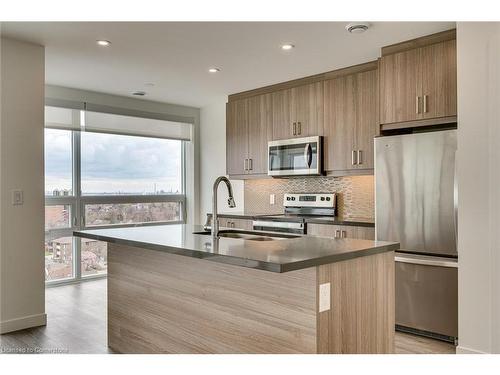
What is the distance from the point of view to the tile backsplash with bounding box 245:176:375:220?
4730 mm

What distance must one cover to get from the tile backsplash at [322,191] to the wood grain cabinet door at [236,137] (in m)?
0.41

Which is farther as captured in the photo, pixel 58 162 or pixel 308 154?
pixel 58 162

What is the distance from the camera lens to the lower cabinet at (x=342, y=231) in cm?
404

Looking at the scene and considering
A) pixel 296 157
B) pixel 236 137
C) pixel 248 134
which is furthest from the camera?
pixel 236 137

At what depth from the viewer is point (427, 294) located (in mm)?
3449

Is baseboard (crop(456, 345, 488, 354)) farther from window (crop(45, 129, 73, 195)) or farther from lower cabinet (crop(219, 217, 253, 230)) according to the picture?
window (crop(45, 129, 73, 195))

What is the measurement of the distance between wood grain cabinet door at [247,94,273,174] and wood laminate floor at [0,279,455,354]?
7.88ft

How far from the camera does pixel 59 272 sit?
549cm

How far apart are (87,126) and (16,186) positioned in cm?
210

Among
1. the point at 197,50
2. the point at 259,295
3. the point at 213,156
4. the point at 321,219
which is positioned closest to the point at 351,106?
the point at 321,219

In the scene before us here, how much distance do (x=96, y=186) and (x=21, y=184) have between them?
215cm

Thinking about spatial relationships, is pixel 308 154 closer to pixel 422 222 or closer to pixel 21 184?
pixel 422 222

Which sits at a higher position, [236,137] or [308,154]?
[236,137]
